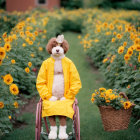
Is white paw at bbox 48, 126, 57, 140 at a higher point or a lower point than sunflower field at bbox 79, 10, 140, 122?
lower

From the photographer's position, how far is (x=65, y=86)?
A: 3615 mm

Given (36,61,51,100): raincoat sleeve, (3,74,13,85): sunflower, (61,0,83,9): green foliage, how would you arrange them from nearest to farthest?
(3,74,13,85): sunflower < (36,61,51,100): raincoat sleeve < (61,0,83,9): green foliage

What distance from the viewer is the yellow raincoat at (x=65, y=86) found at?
333 centimetres

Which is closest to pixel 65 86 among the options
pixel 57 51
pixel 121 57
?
pixel 57 51

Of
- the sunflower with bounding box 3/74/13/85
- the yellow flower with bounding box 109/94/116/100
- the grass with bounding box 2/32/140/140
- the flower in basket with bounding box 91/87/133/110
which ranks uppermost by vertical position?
the sunflower with bounding box 3/74/13/85

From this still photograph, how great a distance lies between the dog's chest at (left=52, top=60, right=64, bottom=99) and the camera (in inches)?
142

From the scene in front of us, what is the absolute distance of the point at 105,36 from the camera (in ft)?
24.1

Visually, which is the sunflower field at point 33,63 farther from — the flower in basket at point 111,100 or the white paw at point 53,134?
the white paw at point 53,134

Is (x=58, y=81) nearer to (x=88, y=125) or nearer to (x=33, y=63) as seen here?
(x=88, y=125)

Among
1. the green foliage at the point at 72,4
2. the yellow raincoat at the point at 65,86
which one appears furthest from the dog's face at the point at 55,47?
the green foliage at the point at 72,4

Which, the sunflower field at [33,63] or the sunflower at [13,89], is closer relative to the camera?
the sunflower at [13,89]

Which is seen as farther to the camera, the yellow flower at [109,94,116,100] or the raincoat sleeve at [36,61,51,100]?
the yellow flower at [109,94,116,100]

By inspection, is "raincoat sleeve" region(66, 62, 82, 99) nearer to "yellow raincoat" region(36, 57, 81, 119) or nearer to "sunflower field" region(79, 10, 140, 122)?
"yellow raincoat" region(36, 57, 81, 119)

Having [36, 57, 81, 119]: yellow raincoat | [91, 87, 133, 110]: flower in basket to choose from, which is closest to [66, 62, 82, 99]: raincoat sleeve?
[36, 57, 81, 119]: yellow raincoat
